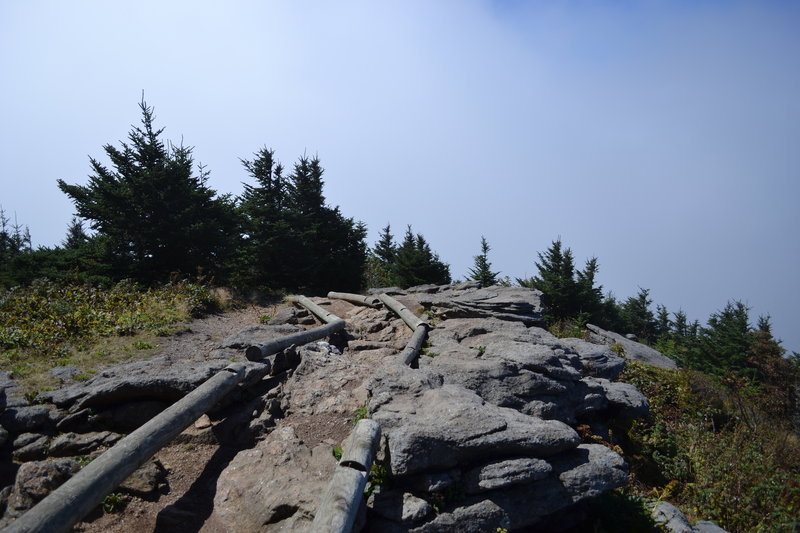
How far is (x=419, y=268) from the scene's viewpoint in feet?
90.1

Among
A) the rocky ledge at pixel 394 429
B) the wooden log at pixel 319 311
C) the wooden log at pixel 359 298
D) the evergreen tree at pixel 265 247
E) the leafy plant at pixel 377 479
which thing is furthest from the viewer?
the evergreen tree at pixel 265 247

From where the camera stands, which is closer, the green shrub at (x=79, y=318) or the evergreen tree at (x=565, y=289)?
the green shrub at (x=79, y=318)

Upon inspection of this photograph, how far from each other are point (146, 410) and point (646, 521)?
8.81 m

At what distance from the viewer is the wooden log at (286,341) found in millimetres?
9180

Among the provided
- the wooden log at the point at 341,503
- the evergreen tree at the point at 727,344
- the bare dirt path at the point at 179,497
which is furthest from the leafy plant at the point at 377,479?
the evergreen tree at the point at 727,344

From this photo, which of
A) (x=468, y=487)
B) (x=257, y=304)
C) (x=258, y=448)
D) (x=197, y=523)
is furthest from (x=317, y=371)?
(x=257, y=304)

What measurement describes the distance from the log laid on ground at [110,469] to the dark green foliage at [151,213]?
41.8ft

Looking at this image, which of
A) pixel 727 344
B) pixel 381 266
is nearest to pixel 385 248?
pixel 381 266

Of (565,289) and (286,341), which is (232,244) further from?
(565,289)

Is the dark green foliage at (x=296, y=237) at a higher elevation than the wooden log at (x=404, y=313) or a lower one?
higher

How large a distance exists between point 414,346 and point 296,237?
13.7 meters

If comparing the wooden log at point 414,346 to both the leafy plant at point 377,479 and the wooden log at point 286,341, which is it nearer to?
the wooden log at point 286,341

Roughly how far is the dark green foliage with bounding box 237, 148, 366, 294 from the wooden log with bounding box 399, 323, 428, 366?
12.0m

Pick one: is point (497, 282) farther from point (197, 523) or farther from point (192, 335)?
point (197, 523)
